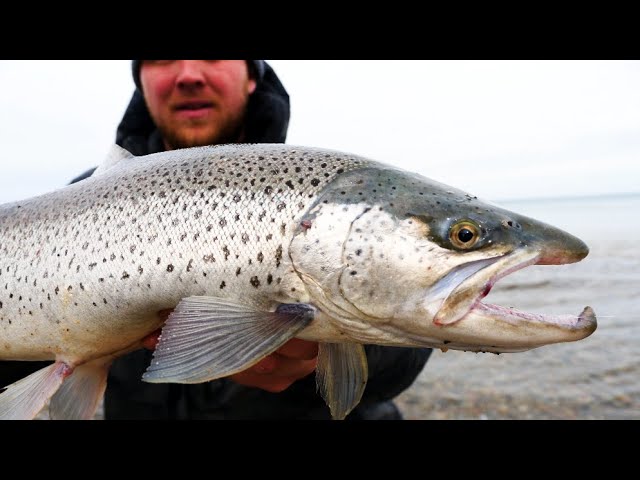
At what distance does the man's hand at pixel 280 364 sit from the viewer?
2.27 metres

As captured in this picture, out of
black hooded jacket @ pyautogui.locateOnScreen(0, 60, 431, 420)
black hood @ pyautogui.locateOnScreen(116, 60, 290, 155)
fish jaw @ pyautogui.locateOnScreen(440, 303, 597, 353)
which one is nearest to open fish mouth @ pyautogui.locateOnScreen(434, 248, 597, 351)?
fish jaw @ pyautogui.locateOnScreen(440, 303, 597, 353)

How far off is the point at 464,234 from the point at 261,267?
2.48 feet

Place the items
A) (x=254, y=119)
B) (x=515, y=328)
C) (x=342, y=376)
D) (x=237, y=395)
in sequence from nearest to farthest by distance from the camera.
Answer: (x=515, y=328) → (x=342, y=376) → (x=237, y=395) → (x=254, y=119)

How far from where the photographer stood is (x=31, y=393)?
2209mm

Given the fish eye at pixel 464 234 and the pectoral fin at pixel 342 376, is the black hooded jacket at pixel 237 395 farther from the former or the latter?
the fish eye at pixel 464 234

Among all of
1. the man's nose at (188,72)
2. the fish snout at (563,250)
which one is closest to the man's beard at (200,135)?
the man's nose at (188,72)

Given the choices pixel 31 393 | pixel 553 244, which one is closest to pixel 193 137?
pixel 31 393

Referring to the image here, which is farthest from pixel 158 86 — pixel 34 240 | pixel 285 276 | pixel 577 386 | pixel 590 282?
pixel 590 282

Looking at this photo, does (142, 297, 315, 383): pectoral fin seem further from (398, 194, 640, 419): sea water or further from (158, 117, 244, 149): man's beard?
(398, 194, 640, 419): sea water

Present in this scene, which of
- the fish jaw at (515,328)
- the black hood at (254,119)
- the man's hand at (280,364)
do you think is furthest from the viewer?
the black hood at (254,119)

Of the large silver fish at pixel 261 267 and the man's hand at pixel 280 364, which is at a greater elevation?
the large silver fish at pixel 261 267

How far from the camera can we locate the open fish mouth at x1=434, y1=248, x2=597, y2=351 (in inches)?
65.4

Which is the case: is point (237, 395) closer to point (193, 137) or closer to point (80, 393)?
point (80, 393)
